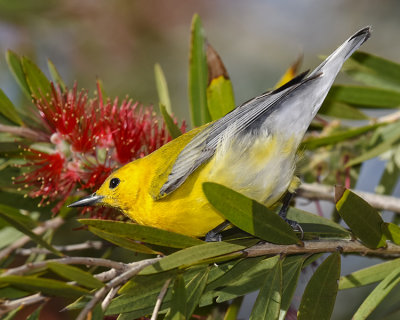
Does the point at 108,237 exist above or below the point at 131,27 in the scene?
below

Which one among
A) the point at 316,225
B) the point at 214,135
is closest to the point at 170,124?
the point at 214,135

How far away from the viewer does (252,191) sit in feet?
6.60

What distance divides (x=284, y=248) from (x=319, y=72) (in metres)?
0.80

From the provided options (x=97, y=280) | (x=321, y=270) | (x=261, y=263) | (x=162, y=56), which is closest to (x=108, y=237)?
(x=97, y=280)

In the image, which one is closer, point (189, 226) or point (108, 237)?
point (108, 237)

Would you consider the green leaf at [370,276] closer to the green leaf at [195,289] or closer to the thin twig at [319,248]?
the thin twig at [319,248]

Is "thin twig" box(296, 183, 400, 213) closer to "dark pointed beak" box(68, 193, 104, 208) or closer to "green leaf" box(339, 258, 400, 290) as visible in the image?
"green leaf" box(339, 258, 400, 290)

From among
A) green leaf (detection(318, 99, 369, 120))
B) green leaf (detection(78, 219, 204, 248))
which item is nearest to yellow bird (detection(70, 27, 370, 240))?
green leaf (detection(78, 219, 204, 248))

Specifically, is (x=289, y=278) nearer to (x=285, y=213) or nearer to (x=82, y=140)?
(x=285, y=213)

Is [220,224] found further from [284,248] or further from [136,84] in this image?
[136,84]

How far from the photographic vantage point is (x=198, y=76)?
2502 millimetres

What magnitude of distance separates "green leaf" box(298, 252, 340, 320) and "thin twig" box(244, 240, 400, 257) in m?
0.07

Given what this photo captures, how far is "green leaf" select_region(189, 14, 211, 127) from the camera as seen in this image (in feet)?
8.04

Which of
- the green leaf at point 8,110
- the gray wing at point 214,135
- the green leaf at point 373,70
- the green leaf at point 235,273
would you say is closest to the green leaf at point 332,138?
the green leaf at point 373,70
